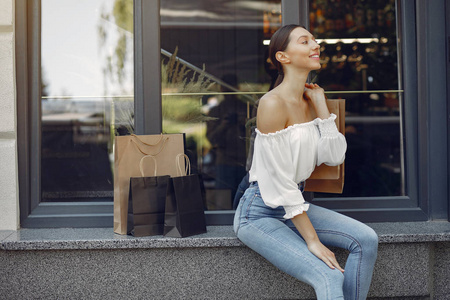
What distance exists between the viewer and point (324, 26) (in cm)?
441

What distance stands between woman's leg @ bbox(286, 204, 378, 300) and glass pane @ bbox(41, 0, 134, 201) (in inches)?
59.7

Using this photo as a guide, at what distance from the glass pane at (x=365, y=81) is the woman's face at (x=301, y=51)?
36.7 inches

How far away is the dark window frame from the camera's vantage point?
3189mm

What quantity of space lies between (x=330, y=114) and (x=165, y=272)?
1262mm

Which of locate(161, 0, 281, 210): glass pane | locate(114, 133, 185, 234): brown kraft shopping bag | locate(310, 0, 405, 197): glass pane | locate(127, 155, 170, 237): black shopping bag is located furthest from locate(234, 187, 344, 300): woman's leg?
locate(310, 0, 405, 197): glass pane

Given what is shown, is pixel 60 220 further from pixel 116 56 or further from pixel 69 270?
pixel 116 56

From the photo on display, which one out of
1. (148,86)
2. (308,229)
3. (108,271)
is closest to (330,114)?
(308,229)

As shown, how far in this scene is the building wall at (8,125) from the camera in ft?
10.0

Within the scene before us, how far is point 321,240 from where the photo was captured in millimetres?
2527

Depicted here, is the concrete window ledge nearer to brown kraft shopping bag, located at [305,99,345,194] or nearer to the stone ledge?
the stone ledge

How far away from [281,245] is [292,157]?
0.41 meters

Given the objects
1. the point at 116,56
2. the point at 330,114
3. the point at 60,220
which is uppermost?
the point at 116,56

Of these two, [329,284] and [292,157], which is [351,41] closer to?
[292,157]

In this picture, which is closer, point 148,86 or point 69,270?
point 69,270
